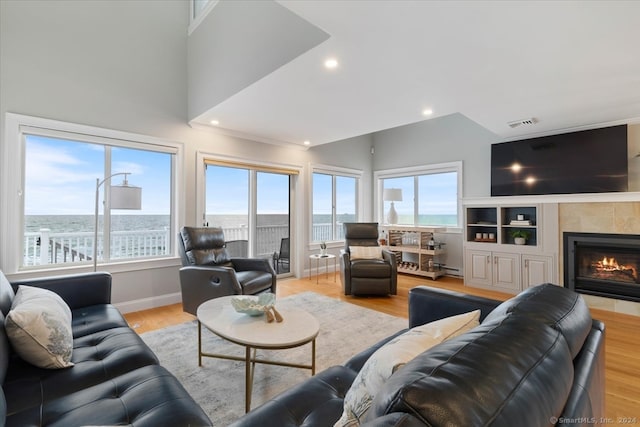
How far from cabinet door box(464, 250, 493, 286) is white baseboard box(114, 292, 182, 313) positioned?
4277 mm

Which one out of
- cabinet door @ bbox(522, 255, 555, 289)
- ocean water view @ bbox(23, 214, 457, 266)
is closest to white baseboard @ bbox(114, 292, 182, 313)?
ocean water view @ bbox(23, 214, 457, 266)

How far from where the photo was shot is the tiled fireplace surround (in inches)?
134

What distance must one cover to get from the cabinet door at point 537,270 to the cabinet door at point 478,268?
45cm

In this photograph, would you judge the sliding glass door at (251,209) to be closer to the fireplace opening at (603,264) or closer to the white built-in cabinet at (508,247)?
the white built-in cabinet at (508,247)

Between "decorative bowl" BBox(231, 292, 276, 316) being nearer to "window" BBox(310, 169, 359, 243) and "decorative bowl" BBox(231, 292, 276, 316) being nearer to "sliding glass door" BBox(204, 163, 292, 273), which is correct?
"sliding glass door" BBox(204, 163, 292, 273)

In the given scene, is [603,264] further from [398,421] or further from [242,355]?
[398,421]

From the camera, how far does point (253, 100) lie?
3176 millimetres

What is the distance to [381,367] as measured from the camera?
852mm

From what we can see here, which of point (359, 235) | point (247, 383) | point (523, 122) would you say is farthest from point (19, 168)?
point (523, 122)

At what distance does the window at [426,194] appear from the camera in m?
5.36

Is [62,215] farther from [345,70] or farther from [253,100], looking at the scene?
[345,70]

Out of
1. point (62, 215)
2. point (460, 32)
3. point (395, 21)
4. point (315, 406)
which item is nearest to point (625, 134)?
point (460, 32)

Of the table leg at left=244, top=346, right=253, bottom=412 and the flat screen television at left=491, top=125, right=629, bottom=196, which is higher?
Answer: the flat screen television at left=491, top=125, right=629, bottom=196

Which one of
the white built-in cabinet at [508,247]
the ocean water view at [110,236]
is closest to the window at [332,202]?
the ocean water view at [110,236]
